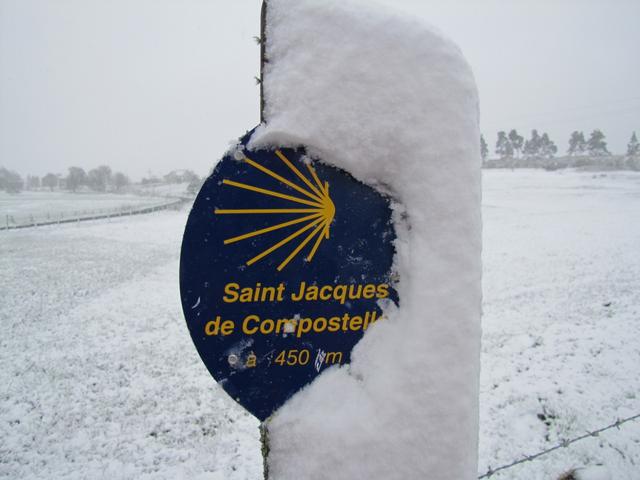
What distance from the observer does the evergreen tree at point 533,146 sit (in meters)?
90.2

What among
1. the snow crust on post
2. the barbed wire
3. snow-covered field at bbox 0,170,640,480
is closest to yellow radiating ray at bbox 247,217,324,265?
the snow crust on post

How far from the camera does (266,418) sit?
1411 millimetres

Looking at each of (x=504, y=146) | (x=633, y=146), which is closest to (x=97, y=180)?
(x=504, y=146)

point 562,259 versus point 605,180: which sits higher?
point 605,180

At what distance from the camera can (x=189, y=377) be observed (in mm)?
5938

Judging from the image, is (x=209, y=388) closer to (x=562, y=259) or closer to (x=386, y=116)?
(x=386, y=116)

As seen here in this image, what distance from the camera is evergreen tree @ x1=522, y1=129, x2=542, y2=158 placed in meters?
90.2

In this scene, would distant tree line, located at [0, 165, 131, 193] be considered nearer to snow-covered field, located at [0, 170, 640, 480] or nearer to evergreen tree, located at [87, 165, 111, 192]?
evergreen tree, located at [87, 165, 111, 192]

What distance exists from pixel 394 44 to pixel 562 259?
1533cm

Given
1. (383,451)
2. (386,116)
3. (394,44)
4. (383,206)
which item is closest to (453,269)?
(383,206)

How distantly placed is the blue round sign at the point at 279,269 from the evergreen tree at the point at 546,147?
346 feet

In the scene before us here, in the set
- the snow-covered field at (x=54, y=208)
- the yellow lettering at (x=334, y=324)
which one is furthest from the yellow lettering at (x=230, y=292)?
the snow-covered field at (x=54, y=208)

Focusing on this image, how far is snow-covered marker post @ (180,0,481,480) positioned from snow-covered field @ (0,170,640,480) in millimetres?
369

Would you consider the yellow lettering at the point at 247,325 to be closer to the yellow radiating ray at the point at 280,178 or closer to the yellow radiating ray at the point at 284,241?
the yellow radiating ray at the point at 284,241
